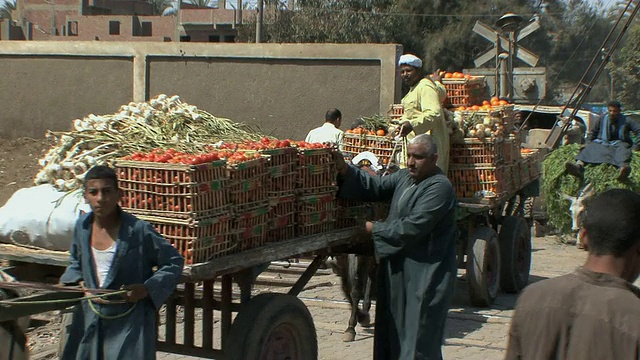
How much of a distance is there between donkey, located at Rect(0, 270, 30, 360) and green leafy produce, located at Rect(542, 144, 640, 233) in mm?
11090

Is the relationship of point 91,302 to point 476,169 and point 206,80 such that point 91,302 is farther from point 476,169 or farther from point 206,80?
point 206,80

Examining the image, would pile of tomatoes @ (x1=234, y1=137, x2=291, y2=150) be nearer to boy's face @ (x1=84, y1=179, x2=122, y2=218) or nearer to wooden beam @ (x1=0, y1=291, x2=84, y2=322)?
boy's face @ (x1=84, y1=179, x2=122, y2=218)

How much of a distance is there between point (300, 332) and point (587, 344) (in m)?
3.56

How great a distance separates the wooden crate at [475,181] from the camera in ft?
31.1

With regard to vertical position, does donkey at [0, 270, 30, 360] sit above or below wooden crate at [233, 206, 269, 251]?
below

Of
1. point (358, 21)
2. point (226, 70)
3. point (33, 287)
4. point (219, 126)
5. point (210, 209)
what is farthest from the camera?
point (358, 21)

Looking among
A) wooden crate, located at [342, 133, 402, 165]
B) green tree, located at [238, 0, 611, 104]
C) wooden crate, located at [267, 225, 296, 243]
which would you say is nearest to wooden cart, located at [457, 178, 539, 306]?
wooden crate, located at [342, 133, 402, 165]

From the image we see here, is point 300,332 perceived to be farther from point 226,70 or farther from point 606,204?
point 226,70

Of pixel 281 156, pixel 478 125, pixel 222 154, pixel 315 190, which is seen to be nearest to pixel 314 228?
pixel 315 190

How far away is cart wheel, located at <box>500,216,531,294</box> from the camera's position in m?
10.8

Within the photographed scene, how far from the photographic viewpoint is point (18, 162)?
651 inches

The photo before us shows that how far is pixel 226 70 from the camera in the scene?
611 inches

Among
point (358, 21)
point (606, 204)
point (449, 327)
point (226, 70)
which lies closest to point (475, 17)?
point (358, 21)

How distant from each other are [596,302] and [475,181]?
6.81m
